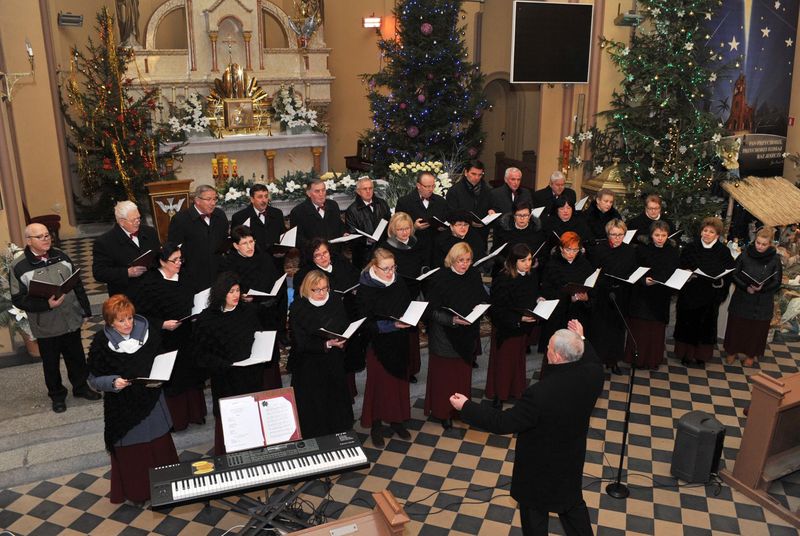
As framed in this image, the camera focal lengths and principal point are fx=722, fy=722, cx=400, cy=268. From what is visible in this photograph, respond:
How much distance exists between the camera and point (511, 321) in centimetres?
671

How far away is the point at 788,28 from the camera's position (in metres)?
12.4

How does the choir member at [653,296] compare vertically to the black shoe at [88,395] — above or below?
above

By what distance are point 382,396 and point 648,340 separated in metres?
3.31

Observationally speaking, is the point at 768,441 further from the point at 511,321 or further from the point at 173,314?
the point at 173,314

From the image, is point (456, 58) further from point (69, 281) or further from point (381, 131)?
point (69, 281)

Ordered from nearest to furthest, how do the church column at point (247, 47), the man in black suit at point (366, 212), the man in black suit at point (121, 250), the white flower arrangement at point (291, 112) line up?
the man in black suit at point (121, 250)
the man in black suit at point (366, 212)
the white flower arrangement at point (291, 112)
the church column at point (247, 47)

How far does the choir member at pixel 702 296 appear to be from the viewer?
25.5 ft

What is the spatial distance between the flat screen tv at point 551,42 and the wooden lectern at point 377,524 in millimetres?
8209

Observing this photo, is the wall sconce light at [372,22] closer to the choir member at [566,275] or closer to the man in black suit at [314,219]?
the man in black suit at [314,219]

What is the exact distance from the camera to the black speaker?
5891 millimetres

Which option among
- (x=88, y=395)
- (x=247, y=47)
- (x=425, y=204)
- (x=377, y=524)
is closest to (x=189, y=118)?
(x=247, y=47)

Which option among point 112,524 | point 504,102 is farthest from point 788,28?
point 112,524

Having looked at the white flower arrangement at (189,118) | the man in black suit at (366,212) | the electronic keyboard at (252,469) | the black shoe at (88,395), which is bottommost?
the black shoe at (88,395)

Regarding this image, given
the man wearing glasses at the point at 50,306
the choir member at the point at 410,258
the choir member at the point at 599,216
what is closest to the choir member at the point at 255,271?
the choir member at the point at 410,258
